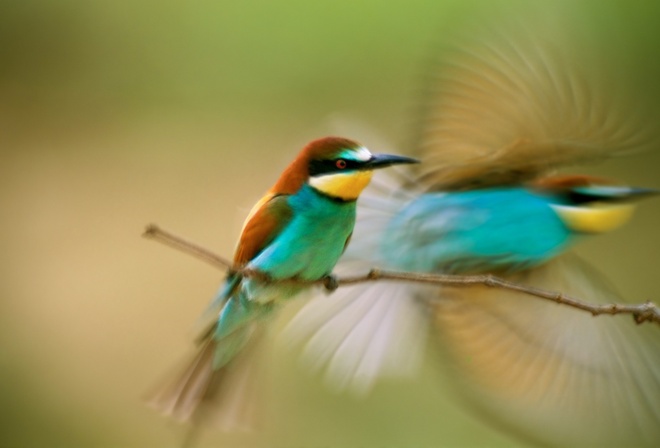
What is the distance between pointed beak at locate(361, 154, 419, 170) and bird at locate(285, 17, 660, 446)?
11 centimetres

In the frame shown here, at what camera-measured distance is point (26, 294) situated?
1437 mm

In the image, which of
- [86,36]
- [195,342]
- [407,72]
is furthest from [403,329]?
[86,36]

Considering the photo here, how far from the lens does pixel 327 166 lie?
549 millimetres

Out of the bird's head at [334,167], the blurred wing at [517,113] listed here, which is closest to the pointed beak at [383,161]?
the bird's head at [334,167]

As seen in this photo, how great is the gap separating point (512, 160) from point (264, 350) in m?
0.25

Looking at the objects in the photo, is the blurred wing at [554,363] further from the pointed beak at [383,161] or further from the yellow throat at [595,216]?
the pointed beak at [383,161]

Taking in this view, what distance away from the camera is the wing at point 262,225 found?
57cm

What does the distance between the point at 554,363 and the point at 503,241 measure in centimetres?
13

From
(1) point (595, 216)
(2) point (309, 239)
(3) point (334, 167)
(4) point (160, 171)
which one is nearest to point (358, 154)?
(3) point (334, 167)

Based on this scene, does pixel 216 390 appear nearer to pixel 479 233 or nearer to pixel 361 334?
pixel 361 334

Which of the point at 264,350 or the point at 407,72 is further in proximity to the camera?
the point at 407,72

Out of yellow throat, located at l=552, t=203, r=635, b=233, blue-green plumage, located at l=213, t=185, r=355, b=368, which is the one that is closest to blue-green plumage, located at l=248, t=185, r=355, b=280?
blue-green plumage, located at l=213, t=185, r=355, b=368

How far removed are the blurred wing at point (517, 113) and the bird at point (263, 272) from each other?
0.29 feet

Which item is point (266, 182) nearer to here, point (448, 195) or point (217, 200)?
point (448, 195)
